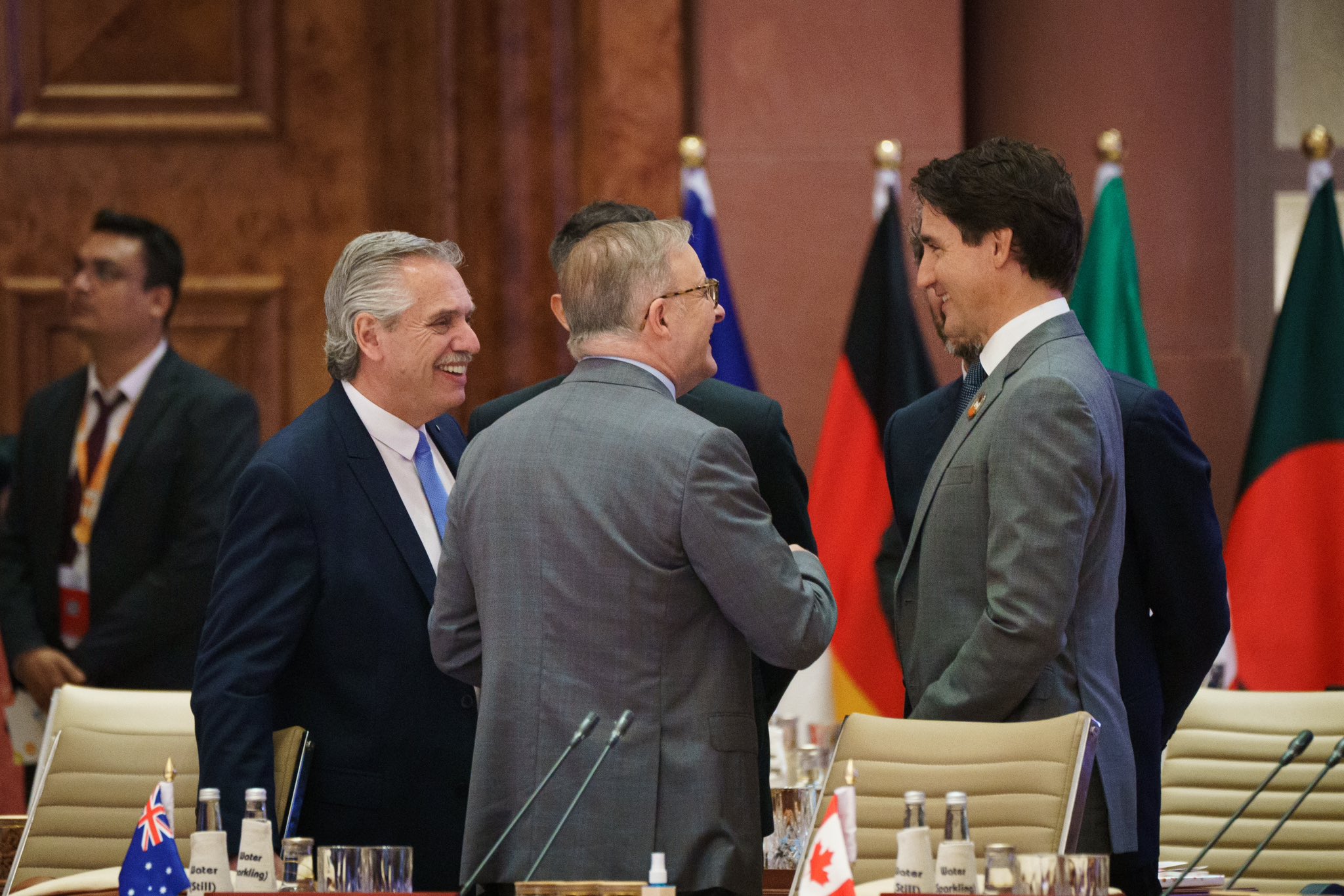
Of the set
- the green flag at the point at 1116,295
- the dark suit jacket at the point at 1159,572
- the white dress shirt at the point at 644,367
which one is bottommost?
the dark suit jacket at the point at 1159,572

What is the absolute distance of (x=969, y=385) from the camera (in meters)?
3.94

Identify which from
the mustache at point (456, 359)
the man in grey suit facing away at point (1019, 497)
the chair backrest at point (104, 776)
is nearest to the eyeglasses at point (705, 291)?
the man in grey suit facing away at point (1019, 497)

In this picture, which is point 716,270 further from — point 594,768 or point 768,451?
point 594,768

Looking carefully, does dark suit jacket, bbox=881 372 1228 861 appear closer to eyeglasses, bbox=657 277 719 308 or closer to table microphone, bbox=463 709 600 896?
eyeglasses, bbox=657 277 719 308

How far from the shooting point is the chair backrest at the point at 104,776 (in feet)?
11.4

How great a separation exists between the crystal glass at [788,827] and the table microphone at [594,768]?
0.53 meters

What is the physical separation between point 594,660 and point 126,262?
276 centimetres

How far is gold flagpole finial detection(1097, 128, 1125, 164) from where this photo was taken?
4.91 metres

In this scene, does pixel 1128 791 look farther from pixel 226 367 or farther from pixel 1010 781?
pixel 226 367

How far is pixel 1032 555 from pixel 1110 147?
2.44 metres

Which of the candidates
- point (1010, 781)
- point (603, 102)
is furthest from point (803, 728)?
point (1010, 781)

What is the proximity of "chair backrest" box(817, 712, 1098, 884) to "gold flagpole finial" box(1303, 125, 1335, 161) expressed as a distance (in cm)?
268

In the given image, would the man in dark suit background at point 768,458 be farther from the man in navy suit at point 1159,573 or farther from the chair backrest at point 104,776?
the chair backrest at point 104,776

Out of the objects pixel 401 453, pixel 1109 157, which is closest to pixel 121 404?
pixel 401 453
